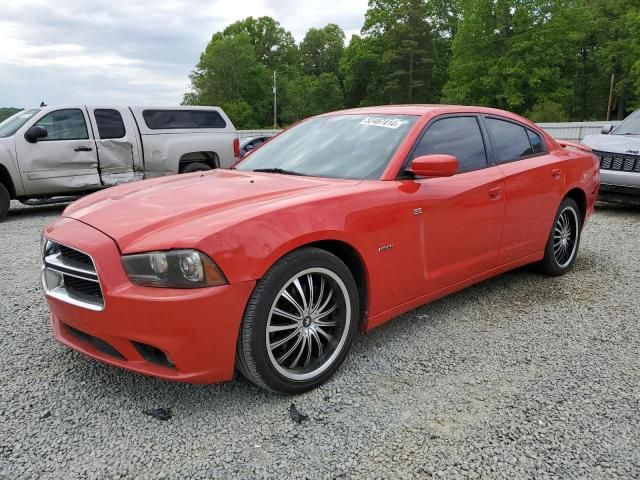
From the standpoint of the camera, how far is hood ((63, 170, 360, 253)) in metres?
2.43

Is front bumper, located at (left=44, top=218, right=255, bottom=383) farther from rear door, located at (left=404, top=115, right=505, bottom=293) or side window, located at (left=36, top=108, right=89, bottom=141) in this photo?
side window, located at (left=36, top=108, right=89, bottom=141)

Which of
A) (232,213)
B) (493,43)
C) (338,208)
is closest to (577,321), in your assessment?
(338,208)

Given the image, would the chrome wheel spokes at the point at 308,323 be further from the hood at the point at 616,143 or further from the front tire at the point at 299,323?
the hood at the point at 616,143

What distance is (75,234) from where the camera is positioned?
2639 mm

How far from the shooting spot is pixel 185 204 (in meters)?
2.78

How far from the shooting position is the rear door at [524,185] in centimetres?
394

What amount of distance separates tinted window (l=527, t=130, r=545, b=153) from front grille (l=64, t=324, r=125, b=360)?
3.59 metres

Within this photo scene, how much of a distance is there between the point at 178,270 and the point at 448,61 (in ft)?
200

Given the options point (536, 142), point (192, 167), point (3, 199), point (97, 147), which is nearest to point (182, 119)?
point (192, 167)

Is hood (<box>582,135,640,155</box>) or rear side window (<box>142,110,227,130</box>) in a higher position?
rear side window (<box>142,110,227,130</box>)

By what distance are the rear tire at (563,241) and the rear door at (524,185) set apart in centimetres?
15

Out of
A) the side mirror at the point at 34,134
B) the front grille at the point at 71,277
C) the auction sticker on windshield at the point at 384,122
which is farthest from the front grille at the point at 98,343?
the side mirror at the point at 34,134

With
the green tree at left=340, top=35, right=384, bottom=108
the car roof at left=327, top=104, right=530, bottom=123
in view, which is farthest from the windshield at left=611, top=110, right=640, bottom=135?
the green tree at left=340, top=35, right=384, bottom=108

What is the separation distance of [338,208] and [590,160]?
338cm
